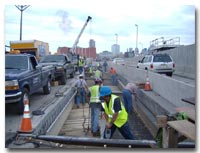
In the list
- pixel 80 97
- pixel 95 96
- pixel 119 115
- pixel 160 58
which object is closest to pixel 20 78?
→ pixel 95 96

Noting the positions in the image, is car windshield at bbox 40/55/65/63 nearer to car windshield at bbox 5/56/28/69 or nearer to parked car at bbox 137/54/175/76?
parked car at bbox 137/54/175/76

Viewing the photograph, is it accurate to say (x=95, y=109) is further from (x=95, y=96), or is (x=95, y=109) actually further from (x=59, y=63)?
(x=59, y=63)

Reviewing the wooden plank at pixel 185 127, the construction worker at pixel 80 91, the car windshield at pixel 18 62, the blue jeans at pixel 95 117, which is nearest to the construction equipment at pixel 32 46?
the car windshield at pixel 18 62

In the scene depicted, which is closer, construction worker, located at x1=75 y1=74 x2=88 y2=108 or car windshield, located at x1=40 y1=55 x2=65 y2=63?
construction worker, located at x1=75 y1=74 x2=88 y2=108

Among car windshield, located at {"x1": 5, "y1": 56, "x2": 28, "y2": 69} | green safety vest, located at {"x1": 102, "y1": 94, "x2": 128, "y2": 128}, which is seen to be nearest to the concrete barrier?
green safety vest, located at {"x1": 102, "y1": 94, "x2": 128, "y2": 128}

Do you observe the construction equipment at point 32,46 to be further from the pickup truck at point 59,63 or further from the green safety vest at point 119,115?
the green safety vest at point 119,115

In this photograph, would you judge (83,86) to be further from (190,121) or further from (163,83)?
(190,121)

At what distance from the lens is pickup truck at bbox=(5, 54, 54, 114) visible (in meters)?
6.29

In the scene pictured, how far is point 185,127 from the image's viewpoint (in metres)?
4.25

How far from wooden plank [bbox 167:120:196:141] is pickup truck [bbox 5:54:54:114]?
312 cm

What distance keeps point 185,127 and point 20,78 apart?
157 inches

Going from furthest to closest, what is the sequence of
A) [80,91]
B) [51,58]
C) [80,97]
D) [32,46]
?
[51,58] → [32,46] → [80,97] → [80,91]

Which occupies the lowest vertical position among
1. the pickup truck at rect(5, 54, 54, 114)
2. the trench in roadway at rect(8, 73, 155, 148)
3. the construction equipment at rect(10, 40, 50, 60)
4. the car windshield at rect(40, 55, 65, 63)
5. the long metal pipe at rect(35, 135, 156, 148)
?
the trench in roadway at rect(8, 73, 155, 148)

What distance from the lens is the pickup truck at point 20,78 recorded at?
629 cm
